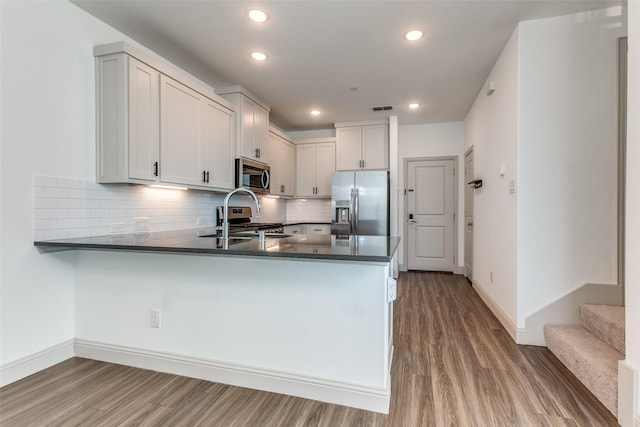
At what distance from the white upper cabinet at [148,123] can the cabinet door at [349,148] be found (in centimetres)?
244

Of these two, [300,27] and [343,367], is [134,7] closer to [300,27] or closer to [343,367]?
[300,27]

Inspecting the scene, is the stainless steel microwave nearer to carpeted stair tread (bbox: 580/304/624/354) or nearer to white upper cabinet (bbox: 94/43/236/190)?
white upper cabinet (bbox: 94/43/236/190)

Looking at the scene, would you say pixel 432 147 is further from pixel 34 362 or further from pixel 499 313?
pixel 34 362

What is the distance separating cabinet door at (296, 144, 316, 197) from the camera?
5523 millimetres

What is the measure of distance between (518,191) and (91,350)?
355cm

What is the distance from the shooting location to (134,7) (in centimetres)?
234

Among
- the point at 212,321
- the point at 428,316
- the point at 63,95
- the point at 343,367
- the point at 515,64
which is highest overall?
the point at 515,64

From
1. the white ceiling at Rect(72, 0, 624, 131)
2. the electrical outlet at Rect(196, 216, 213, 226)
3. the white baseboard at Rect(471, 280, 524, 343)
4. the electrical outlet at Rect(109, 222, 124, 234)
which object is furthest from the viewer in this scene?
the electrical outlet at Rect(196, 216, 213, 226)

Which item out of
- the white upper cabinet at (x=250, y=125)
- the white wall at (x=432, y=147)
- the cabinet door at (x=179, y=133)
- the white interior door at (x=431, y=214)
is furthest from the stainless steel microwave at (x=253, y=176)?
the white interior door at (x=431, y=214)

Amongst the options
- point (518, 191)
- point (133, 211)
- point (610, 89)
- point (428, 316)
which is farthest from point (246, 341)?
point (610, 89)

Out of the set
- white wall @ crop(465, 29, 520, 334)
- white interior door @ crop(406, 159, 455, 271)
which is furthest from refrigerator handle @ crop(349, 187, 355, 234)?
white wall @ crop(465, 29, 520, 334)

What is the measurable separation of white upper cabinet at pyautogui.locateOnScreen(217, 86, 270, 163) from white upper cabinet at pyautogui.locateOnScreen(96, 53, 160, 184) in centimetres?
129

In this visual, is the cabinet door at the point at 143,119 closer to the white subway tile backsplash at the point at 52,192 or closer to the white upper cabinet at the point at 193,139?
the white upper cabinet at the point at 193,139

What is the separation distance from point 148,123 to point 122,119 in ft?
0.66
